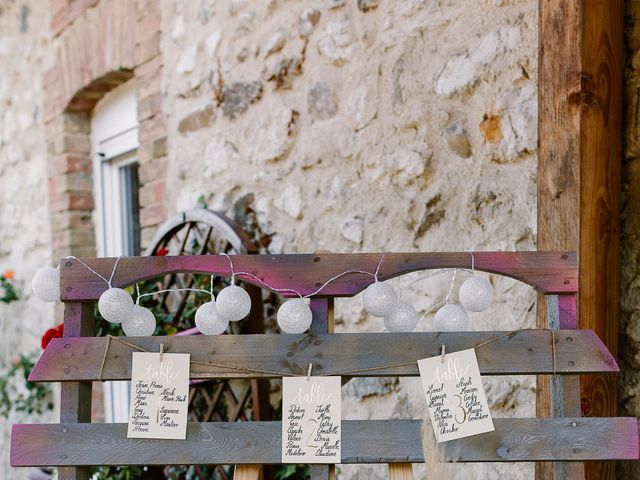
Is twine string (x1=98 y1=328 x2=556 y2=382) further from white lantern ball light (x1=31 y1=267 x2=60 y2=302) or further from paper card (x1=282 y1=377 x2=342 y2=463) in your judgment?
white lantern ball light (x1=31 y1=267 x2=60 y2=302)

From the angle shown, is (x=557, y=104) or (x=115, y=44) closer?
(x=557, y=104)

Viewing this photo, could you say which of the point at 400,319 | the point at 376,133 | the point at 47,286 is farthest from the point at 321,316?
the point at 376,133

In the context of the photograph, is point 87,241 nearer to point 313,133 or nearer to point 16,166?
point 16,166

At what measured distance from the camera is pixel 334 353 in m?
1.25

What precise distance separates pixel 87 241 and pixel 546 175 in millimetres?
2716

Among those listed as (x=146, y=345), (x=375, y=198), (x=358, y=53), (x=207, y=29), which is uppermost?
(x=207, y=29)

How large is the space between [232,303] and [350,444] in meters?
0.33

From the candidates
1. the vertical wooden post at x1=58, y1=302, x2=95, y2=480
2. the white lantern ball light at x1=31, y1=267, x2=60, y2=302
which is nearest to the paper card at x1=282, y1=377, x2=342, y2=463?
the vertical wooden post at x1=58, y1=302, x2=95, y2=480

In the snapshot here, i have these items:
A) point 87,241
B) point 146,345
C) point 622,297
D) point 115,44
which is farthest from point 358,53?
point 87,241

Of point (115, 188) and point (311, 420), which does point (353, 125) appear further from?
point (115, 188)

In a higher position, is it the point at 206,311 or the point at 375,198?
the point at 375,198

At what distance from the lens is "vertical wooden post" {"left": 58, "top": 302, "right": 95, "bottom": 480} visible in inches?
49.4

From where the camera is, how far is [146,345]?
1272 millimetres

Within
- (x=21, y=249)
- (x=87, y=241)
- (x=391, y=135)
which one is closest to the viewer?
(x=391, y=135)
